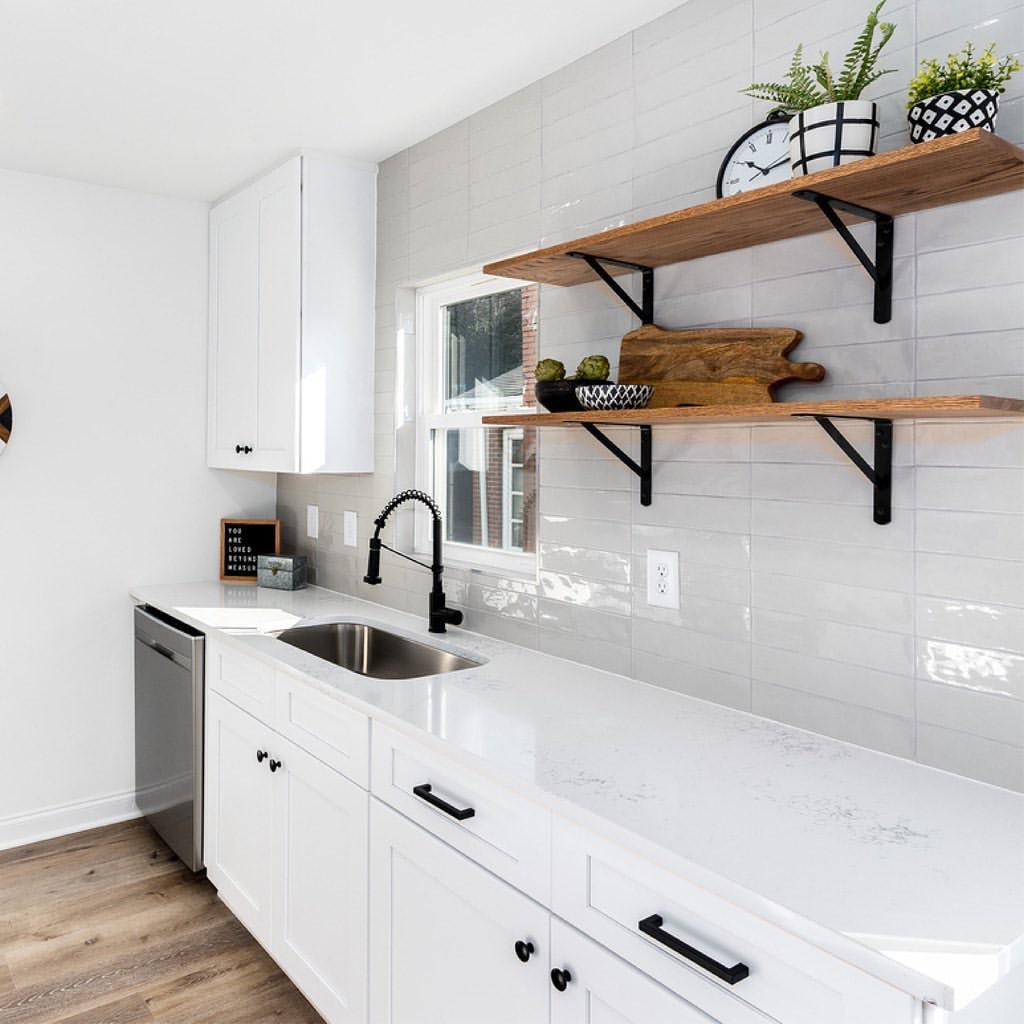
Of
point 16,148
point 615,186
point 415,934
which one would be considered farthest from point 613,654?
point 16,148

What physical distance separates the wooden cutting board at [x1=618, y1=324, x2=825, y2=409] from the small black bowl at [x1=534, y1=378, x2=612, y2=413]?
Result: 0.36 ft

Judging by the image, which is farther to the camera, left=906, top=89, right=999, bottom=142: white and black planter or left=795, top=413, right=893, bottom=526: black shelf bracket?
left=795, top=413, right=893, bottom=526: black shelf bracket

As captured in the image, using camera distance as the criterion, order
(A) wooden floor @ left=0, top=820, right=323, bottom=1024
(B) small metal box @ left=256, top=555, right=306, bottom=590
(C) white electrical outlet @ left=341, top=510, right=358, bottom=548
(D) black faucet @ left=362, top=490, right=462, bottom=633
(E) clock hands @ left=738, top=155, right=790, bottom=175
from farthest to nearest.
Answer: (B) small metal box @ left=256, top=555, right=306, bottom=590, (C) white electrical outlet @ left=341, top=510, right=358, bottom=548, (D) black faucet @ left=362, top=490, right=462, bottom=633, (A) wooden floor @ left=0, top=820, right=323, bottom=1024, (E) clock hands @ left=738, top=155, right=790, bottom=175

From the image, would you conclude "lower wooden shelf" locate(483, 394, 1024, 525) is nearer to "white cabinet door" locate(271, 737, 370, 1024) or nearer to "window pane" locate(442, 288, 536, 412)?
"window pane" locate(442, 288, 536, 412)

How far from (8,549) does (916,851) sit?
3061mm

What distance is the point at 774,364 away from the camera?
166 centimetres

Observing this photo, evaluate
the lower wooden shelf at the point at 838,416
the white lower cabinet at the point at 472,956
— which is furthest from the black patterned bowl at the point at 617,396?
the white lower cabinet at the point at 472,956

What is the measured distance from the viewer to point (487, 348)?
8.93ft

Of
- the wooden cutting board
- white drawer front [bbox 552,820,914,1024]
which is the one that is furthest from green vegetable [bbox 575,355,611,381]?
white drawer front [bbox 552,820,914,1024]

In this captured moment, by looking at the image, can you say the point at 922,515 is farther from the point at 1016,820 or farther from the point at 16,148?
the point at 16,148

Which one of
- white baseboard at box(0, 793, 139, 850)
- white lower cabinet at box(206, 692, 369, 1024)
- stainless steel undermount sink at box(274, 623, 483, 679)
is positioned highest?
stainless steel undermount sink at box(274, 623, 483, 679)

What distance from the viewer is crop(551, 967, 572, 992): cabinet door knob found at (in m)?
1.32

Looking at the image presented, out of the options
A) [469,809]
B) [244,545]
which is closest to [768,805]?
[469,809]

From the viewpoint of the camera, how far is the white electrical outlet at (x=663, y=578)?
1922 mm
